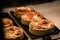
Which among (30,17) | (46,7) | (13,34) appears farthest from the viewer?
(46,7)

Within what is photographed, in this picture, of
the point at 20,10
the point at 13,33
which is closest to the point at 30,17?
the point at 20,10

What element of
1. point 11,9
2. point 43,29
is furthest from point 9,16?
point 43,29

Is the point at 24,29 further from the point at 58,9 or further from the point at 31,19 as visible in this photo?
the point at 58,9

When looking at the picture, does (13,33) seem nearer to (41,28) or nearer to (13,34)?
(13,34)

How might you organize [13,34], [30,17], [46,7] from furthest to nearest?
[46,7]
[30,17]
[13,34]

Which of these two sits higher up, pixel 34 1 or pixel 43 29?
pixel 34 1
